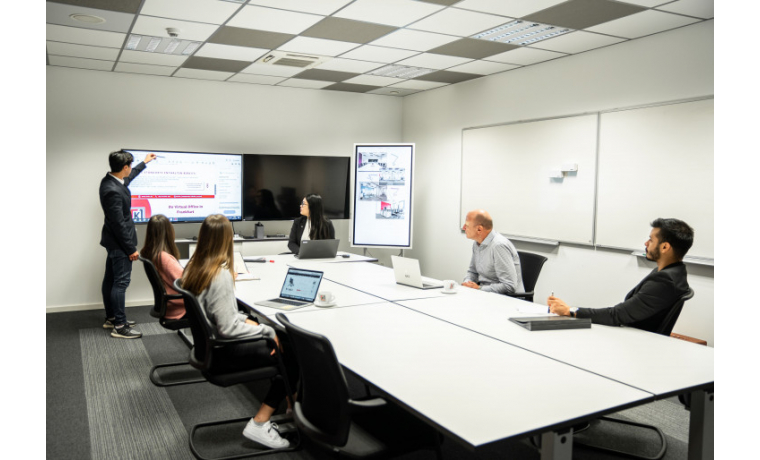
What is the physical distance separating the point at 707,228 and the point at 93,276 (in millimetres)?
5914

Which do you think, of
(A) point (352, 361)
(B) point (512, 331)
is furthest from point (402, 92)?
(A) point (352, 361)

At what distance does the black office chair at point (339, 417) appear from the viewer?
6.12 feet

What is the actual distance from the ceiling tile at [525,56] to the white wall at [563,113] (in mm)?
125

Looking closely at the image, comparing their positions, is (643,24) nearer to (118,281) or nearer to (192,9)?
(192,9)

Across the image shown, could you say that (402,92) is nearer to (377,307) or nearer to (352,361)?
(377,307)

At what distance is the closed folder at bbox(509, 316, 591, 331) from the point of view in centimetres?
263

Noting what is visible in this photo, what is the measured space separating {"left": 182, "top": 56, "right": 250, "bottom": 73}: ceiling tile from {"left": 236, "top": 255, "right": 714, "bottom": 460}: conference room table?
3.27 m

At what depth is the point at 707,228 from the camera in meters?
4.04

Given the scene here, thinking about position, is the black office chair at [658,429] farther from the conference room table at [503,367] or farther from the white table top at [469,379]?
the white table top at [469,379]

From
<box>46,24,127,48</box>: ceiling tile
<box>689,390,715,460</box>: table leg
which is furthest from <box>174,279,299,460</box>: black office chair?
<box>46,24,127,48</box>: ceiling tile

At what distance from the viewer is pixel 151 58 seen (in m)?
5.38

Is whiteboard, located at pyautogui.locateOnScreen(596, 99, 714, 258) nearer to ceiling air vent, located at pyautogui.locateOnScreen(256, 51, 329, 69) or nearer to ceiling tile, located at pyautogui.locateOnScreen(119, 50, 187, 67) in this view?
ceiling air vent, located at pyautogui.locateOnScreen(256, 51, 329, 69)

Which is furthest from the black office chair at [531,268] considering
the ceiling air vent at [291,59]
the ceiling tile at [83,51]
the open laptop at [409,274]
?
the ceiling tile at [83,51]

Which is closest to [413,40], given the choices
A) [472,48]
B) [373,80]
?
[472,48]
